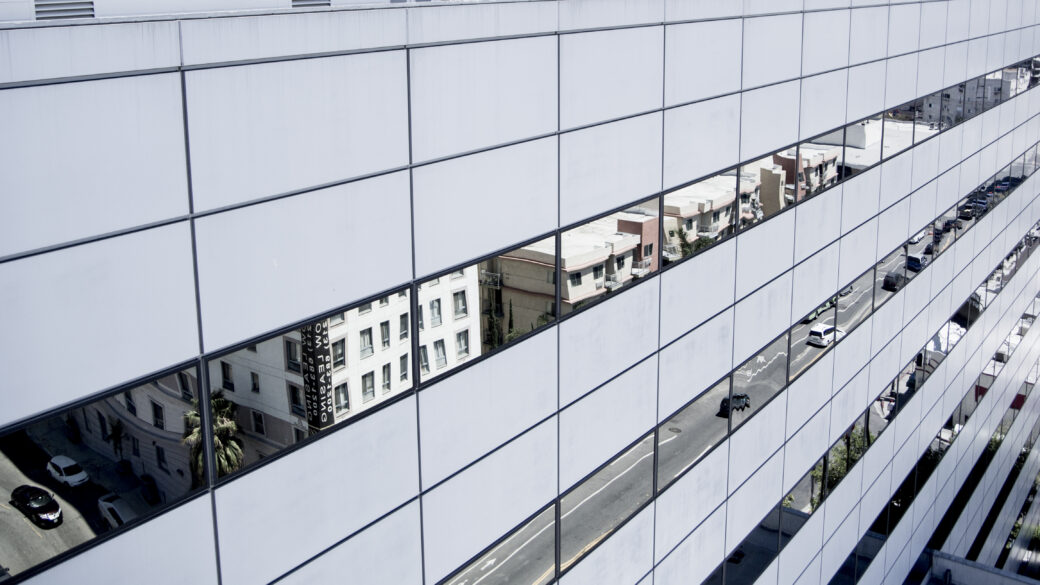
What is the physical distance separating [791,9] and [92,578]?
1411 cm

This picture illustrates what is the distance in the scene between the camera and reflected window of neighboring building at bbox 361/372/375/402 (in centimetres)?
988

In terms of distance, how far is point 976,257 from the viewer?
3083cm

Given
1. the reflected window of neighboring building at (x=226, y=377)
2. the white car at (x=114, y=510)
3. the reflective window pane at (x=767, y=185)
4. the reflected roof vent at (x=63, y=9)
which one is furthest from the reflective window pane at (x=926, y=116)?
the white car at (x=114, y=510)

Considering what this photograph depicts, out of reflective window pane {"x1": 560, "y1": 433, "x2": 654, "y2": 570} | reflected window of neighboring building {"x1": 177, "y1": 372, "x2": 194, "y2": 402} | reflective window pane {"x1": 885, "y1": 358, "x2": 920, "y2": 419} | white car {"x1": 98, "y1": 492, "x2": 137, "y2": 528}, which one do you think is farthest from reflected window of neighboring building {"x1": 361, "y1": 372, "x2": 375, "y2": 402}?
reflective window pane {"x1": 885, "y1": 358, "x2": 920, "y2": 419}

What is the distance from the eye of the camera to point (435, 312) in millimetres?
10820

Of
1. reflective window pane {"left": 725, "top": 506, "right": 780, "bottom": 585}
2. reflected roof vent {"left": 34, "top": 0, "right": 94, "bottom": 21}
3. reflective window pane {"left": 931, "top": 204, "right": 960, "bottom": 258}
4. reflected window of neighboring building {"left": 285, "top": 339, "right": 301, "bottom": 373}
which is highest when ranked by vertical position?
reflected roof vent {"left": 34, "top": 0, "right": 94, "bottom": 21}

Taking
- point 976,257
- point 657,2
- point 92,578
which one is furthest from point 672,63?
point 976,257

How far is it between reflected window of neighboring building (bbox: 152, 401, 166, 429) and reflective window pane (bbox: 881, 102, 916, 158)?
18.3 metres

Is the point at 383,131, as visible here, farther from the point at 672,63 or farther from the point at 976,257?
the point at 976,257

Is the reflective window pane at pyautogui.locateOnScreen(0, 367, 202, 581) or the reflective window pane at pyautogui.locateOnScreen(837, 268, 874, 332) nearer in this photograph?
the reflective window pane at pyautogui.locateOnScreen(0, 367, 202, 581)

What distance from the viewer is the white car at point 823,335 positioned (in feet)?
66.5

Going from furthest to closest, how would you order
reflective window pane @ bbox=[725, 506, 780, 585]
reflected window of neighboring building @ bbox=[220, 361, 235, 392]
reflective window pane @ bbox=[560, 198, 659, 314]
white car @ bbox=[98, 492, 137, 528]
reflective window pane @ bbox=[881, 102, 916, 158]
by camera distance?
reflective window pane @ bbox=[881, 102, 916, 158] → reflective window pane @ bbox=[725, 506, 780, 585] → reflective window pane @ bbox=[560, 198, 659, 314] → reflected window of neighboring building @ bbox=[220, 361, 235, 392] → white car @ bbox=[98, 492, 137, 528]

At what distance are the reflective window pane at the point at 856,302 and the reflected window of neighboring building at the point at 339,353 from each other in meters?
14.2

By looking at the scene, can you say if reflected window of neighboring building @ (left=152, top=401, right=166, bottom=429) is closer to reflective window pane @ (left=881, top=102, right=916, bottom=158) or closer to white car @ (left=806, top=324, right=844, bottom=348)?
white car @ (left=806, top=324, right=844, bottom=348)
